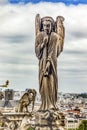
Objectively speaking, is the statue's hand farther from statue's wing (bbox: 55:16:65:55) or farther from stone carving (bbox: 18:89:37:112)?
stone carving (bbox: 18:89:37:112)

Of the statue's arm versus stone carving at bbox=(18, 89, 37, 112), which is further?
the statue's arm

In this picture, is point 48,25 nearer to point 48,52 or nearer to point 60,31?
point 60,31

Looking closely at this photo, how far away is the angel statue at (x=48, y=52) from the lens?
2570 cm

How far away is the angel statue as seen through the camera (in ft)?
84.3

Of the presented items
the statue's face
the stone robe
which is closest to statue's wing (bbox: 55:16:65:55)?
the stone robe

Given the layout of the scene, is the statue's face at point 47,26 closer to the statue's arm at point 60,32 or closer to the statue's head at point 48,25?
the statue's head at point 48,25

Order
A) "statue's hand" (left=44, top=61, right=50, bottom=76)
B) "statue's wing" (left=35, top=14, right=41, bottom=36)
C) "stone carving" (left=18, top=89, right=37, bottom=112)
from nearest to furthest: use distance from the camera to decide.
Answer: "stone carving" (left=18, top=89, right=37, bottom=112) → "statue's hand" (left=44, top=61, right=50, bottom=76) → "statue's wing" (left=35, top=14, right=41, bottom=36)

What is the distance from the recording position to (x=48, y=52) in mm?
25859

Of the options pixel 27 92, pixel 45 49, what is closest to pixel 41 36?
pixel 45 49

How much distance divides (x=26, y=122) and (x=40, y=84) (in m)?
2.79

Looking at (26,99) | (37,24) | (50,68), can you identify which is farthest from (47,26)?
(26,99)

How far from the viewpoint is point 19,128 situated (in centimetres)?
2316

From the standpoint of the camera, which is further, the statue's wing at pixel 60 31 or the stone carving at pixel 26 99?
the statue's wing at pixel 60 31

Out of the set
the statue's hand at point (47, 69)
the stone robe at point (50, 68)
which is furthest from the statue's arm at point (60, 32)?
the statue's hand at point (47, 69)
